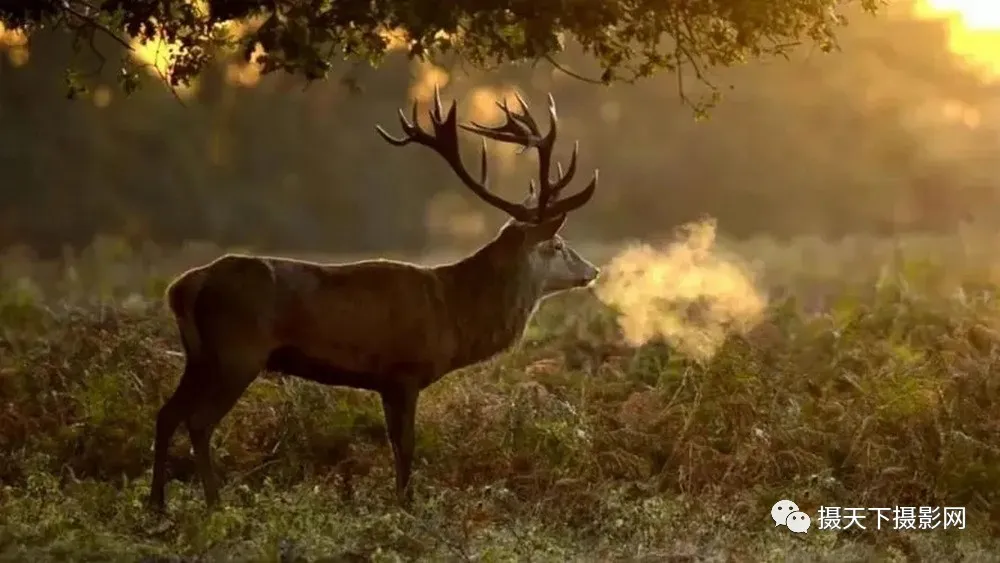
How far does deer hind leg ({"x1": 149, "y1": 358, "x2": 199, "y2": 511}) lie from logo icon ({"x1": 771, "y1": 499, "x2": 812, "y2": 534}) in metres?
3.27

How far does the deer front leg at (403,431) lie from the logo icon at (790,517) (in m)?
2.04

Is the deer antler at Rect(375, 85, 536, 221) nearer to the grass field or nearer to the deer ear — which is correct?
the deer ear

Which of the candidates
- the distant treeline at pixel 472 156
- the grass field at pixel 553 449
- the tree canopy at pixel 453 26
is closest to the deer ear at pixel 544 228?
the tree canopy at pixel 453 26

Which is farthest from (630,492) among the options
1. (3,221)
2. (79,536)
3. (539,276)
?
(3,221)

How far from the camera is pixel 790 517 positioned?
8625 millimetres

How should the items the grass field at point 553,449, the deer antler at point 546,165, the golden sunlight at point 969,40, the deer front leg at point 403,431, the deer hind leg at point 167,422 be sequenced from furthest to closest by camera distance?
the golden sunlight at point 969,40, the deer antler at point 546,165, the deer front leg at point 403,431, the deer hind leg at point 167,422, the grass field at point 553,449

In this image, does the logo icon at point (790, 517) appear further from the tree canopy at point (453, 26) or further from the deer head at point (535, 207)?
the tree canopy at point (453, 26)

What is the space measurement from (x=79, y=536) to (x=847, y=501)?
4281mm

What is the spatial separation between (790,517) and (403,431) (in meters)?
2.20

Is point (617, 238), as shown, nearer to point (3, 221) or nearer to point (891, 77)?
point (891, 77)

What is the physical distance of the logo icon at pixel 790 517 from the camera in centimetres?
849

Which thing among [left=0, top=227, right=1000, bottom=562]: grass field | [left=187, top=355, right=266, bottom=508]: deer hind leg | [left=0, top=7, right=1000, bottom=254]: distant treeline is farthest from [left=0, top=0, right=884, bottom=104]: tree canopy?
[left=0, top=7, right=1000, bottom=254]: distant treeline

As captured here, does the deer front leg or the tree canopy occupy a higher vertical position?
the tree canopy

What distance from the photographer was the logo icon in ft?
27.9
